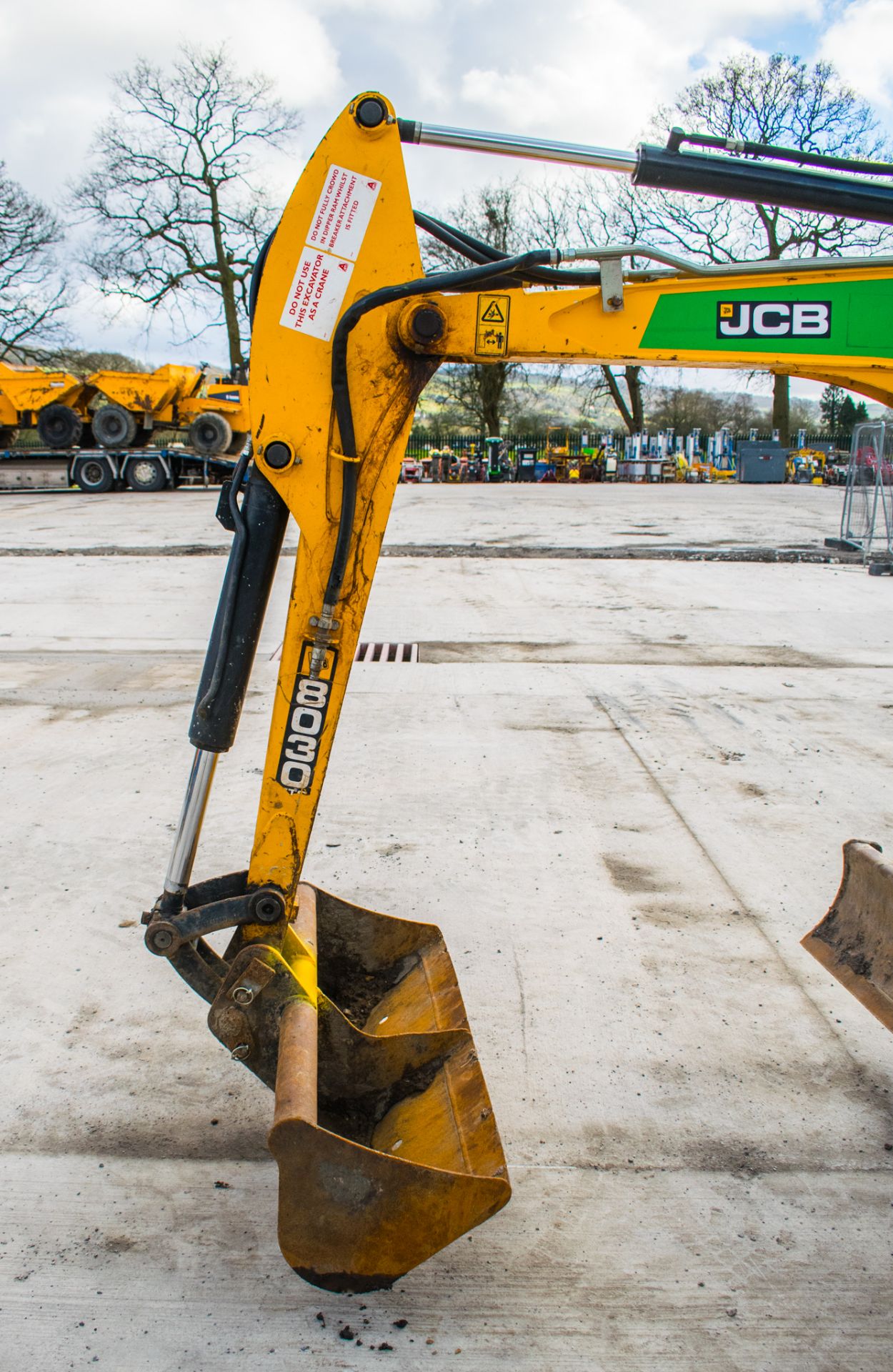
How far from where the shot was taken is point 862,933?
9.12 feet

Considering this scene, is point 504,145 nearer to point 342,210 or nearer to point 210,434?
point 342,210

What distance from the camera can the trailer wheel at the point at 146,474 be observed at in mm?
23266

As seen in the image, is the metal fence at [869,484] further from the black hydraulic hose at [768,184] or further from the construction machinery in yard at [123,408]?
the construction machinery in yard at [123,408]

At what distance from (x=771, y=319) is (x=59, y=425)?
2390 centimetres

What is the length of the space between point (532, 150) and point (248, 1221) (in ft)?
7.52

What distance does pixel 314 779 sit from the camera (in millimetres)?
2277

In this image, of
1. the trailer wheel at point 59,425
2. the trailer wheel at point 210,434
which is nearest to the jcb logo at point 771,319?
the trailer wheel at point 210,434

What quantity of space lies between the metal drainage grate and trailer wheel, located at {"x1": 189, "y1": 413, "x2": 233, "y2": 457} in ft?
55.8

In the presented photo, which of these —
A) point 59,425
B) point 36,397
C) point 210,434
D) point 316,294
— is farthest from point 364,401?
point 36,397

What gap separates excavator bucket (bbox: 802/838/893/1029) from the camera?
2.62m

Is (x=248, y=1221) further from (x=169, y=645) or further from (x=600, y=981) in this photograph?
(x=169, y=645)

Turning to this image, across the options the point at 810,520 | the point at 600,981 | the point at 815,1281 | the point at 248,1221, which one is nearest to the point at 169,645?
the point at 600,981

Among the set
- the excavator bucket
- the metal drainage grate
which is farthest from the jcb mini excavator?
the metal drainage grate

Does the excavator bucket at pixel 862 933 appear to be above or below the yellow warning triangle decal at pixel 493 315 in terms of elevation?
below
